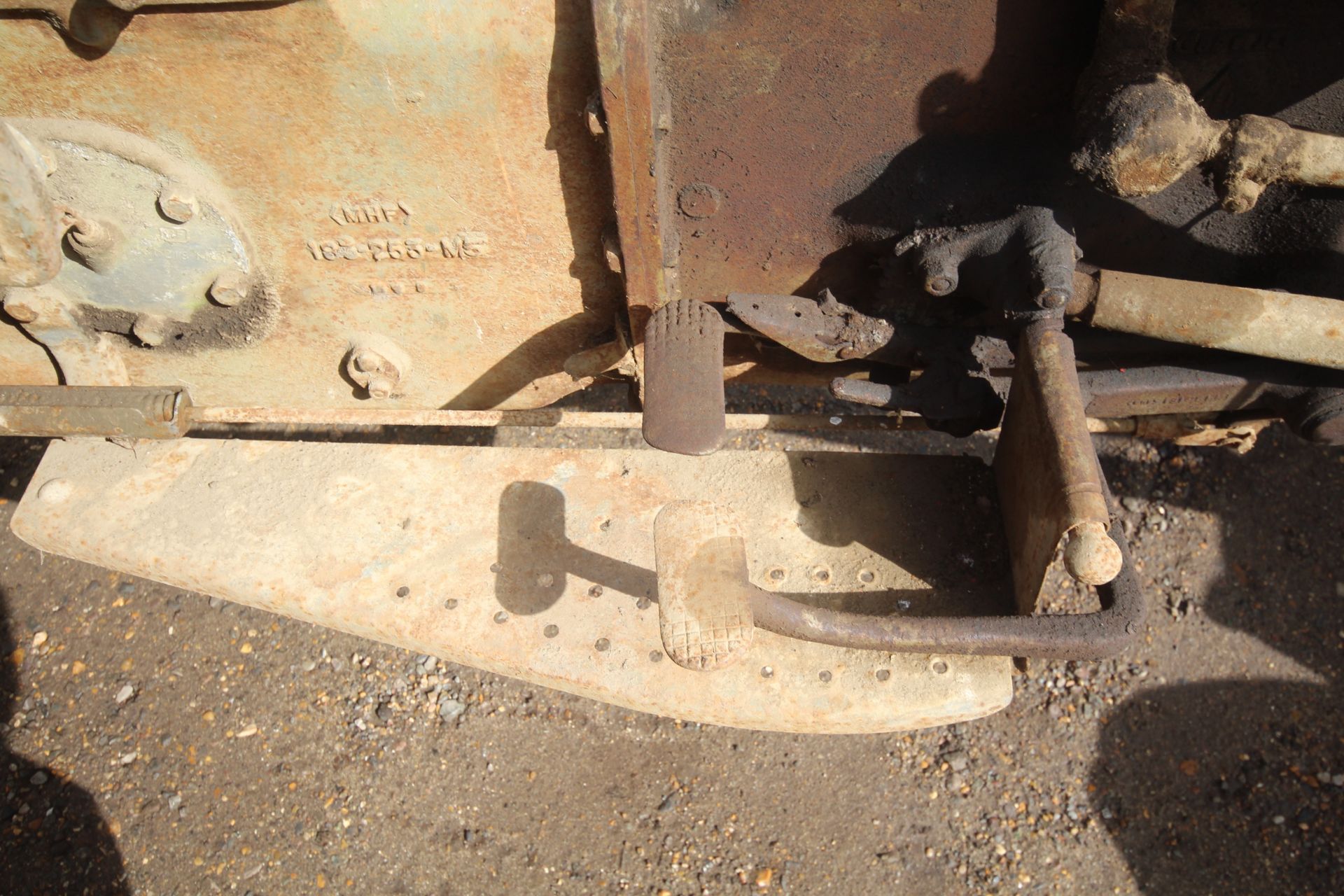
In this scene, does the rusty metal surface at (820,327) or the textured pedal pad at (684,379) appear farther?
the rusty metal surface at (820,327)

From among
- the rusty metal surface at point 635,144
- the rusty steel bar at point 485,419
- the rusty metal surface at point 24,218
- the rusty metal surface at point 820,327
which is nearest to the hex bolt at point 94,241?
the rusty metal surface at point 24,218

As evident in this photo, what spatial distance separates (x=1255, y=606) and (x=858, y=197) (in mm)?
1994

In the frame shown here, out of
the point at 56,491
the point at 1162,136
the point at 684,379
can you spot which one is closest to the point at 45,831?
the point at 56,491

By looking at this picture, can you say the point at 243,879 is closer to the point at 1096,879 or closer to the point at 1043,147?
the point at 1096,879

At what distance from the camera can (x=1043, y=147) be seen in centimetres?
150

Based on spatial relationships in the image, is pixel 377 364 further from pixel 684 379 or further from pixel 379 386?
pixel 684 379

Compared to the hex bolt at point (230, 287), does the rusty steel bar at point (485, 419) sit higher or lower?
lower

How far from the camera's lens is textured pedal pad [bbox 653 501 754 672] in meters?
1.38

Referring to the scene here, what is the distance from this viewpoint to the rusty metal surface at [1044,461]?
1.29m

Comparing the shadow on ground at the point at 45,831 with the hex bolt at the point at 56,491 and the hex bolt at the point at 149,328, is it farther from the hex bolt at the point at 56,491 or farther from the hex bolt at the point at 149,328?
the hex bolt at the point at 149,328

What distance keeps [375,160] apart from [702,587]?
91cm

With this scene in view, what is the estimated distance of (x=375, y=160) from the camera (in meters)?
1.46

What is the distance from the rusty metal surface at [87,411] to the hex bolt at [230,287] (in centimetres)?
Answer: 21

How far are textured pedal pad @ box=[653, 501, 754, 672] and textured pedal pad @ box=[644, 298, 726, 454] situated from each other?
0.14 m
